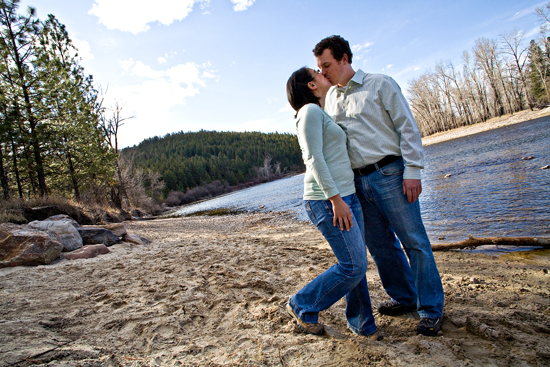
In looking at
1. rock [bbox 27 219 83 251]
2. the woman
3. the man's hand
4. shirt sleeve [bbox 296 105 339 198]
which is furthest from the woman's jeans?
rock [bbox 27 219 83 251]

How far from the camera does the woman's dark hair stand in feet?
7.49

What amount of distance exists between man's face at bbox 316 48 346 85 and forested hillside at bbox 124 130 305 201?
195 ft

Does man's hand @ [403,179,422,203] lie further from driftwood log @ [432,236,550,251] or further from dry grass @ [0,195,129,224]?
dry grass @ [0,195,129,224]

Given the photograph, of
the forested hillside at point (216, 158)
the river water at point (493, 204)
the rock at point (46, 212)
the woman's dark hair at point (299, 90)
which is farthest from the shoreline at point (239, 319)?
the forested hillside at point (216, 158)

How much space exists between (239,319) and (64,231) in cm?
537

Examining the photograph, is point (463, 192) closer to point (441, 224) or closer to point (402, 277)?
point (441, 224)

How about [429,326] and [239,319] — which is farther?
[239,319]

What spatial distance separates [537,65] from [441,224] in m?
54.7

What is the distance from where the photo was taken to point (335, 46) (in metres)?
2.39

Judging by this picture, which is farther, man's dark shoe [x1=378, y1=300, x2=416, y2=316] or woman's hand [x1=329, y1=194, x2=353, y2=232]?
man's dark shoe [x1=378, y1=300, x2=416, y2=316]

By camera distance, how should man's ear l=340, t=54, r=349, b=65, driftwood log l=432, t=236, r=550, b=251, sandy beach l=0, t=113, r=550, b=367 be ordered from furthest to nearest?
1. driftwood log l=432, t=236, r=550, b=251
2. man's ear l=340, t=54, r=349, b=65
3. sandy beach l=0, t=113, r=550, b=367

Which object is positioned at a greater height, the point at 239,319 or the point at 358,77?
the point at 358,77

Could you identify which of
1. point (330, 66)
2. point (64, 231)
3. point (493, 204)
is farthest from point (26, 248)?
point (493, 204)

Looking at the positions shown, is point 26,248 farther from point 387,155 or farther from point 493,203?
point 493,203
